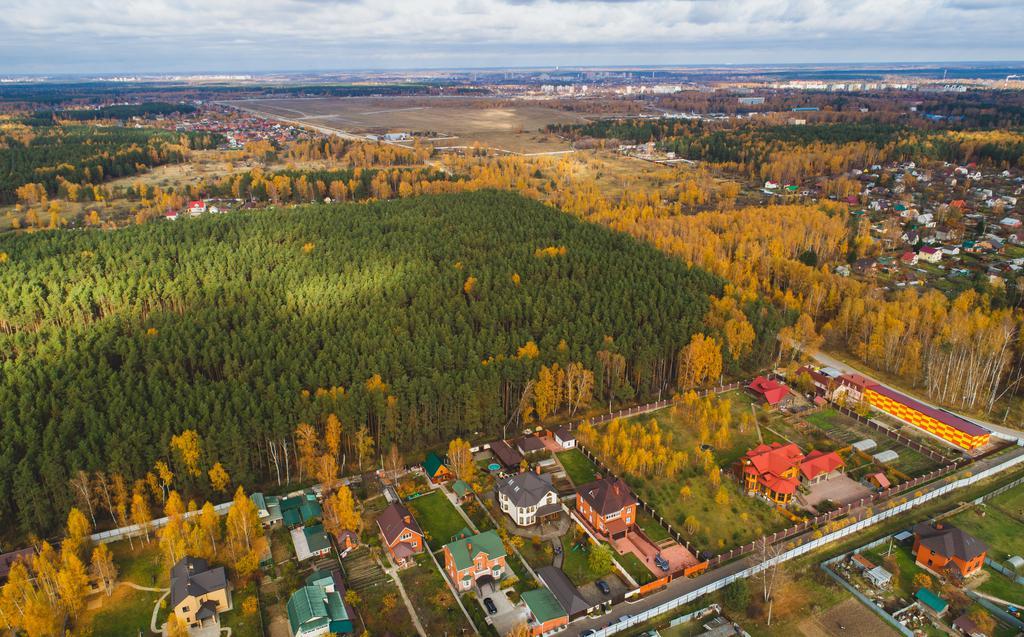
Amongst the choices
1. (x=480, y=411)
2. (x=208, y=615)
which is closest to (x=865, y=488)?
(x=480, y=411)

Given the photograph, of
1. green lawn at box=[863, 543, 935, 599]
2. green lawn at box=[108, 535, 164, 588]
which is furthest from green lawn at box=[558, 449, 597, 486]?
green lawn at box=[108, 535, 164, 588]

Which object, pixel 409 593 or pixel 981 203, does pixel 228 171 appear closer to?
pixel 409 593

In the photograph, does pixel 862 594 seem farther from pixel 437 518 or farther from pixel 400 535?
pixel 400 535

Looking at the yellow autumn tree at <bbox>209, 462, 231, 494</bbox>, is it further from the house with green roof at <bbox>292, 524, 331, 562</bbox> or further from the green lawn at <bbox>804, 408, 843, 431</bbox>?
the green lawn at <bbox>804, 408, 843, 431</bbox>

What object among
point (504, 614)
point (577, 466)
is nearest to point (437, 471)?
point (577, 466)

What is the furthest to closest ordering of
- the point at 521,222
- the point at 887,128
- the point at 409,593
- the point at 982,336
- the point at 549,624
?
the point at 887,128
the point at 521,222
the point at 982,336
the point at 409,593
the point at 549,624

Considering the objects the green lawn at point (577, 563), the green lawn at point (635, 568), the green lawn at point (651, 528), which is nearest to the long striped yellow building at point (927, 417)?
the green lawn at point (651, 528)
